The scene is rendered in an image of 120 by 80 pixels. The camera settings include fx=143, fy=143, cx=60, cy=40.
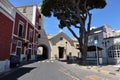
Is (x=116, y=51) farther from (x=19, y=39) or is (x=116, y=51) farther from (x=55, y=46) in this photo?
(x=55, y=46)

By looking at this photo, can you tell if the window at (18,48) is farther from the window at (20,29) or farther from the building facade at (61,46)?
the building facade at (61,46)

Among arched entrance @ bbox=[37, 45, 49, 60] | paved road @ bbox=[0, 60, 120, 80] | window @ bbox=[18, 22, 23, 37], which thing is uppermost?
window @ bbox=[18, 22, 23, 37]

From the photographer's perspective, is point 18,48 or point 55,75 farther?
point 18,48

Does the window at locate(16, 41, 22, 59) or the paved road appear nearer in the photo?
the paved road

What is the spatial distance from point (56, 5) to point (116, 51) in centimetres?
1306

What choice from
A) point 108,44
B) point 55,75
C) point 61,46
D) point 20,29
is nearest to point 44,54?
point 61,46

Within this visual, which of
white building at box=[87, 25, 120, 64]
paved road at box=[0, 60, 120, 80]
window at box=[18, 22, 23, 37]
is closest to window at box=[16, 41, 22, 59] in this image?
window at box=[18, 22, 23, 37]

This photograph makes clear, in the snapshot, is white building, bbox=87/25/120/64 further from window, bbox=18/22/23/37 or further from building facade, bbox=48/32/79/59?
window, bbox=18/22/23/37

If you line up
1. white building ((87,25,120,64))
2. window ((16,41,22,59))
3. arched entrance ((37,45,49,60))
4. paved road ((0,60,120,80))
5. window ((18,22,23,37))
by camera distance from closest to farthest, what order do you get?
paved road ((0,60,120,80))
window ((16,41,22,59))
window ((18,22,23,37))
white building ((87,25,120,64))
arched entrance ((37,45,49,60))

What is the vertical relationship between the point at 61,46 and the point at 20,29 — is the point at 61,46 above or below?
below

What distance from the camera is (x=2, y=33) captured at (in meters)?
13.3

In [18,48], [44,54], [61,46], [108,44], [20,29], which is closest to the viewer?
[18,48]

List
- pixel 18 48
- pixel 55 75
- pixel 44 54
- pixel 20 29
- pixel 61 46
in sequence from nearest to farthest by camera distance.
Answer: pixel 55 75 → pixel 18 48 → pixel 20 29 → pixel 61 46 → pixel 44 54

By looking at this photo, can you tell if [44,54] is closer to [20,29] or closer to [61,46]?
[61,46]
